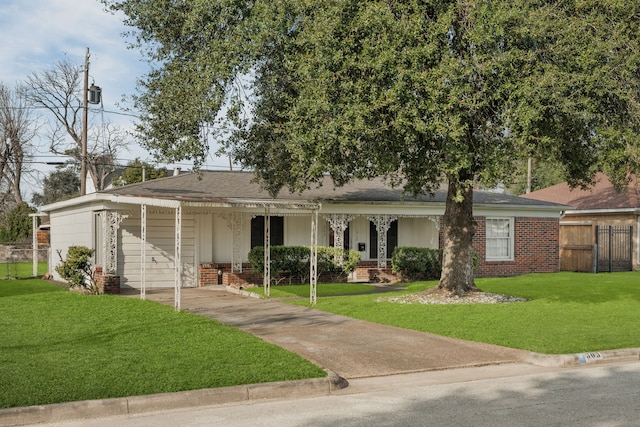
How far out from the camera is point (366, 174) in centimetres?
1588

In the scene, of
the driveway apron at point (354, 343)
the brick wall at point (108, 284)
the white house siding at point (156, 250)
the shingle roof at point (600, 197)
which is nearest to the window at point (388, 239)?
the white house siding at point (156, 250)

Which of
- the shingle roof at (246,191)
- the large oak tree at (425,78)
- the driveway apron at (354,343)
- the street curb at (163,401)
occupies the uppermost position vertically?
the large oak tree at (425,78)

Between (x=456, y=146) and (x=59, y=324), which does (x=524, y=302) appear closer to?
(x=456, y=146)

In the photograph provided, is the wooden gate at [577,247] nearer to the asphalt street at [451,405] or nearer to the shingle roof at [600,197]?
the shingle roof at [600,197]

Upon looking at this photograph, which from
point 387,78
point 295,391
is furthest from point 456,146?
point 295,391

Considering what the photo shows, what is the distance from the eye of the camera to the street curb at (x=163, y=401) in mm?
7012

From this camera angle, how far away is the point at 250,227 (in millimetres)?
23688

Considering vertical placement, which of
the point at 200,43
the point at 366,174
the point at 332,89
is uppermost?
the point at 200,43

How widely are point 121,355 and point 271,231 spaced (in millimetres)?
14600

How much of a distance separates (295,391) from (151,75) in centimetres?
1043

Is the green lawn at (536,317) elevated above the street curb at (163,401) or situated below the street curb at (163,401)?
below

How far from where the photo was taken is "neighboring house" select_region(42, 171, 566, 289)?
21.1 m

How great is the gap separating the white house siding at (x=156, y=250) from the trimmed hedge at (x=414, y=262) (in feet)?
22.7

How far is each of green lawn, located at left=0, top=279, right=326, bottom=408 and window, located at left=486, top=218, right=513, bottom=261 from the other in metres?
15.6
